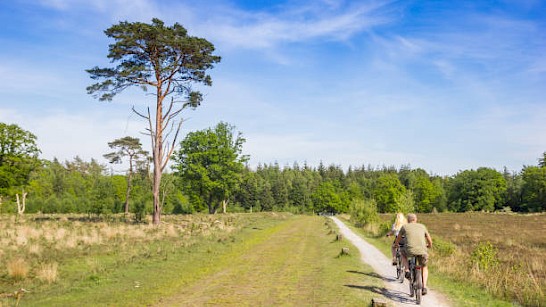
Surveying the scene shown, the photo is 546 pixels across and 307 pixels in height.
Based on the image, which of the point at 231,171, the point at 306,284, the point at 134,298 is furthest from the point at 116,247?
the point at 231,171

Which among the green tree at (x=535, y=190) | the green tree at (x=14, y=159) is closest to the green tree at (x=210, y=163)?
the green tree at (x=14, y=159)

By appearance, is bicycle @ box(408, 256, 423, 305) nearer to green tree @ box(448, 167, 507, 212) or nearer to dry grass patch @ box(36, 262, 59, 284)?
dry grass patch @ box(36, 262, 59, 284)

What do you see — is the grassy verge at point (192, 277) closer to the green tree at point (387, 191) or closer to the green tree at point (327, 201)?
the green tree at point (387, 191)

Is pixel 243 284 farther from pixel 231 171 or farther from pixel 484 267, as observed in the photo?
pixel 231 171

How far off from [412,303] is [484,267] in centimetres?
638

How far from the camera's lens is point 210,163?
63.7 m

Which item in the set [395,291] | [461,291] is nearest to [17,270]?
[395,291]

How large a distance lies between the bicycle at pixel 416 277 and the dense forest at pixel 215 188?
71.8ft

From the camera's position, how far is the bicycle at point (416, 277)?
9961 millimetres

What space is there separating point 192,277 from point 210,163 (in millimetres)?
51028

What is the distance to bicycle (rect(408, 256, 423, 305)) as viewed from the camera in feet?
32.7

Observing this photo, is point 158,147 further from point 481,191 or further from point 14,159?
point 481,191

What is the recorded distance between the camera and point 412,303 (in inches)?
394

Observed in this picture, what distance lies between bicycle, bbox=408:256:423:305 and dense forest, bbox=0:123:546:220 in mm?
21875
